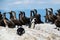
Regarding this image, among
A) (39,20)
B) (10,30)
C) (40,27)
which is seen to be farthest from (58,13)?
(10,30)

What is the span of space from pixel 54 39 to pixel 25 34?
2.00 m

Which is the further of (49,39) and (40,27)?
(40,27)

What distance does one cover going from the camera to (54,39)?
23406 mm

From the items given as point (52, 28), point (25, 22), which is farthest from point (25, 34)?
point (25, 22)

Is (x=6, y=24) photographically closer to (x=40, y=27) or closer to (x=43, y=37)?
(x=40, y=27)

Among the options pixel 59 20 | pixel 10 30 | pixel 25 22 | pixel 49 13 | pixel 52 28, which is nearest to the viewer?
pixel 10 30

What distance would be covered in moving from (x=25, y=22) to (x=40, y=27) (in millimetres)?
4922

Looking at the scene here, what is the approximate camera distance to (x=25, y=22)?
34.8 metres

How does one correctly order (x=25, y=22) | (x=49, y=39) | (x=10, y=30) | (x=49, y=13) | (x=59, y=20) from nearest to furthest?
(x=49, y=39)
(x=10, y=30)
(x=59, y=20)
(x=25, y=22)
(x=49, y=13)

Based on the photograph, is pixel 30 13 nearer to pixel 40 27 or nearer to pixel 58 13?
pixel 58 13

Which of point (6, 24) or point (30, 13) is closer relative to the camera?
point (6, 24)

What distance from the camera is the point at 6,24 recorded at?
1172 inches

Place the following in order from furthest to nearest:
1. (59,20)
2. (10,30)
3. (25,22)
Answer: (25,22), (59,20), (10,30)

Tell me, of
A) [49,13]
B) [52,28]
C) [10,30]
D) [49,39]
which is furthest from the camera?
[49,13]
